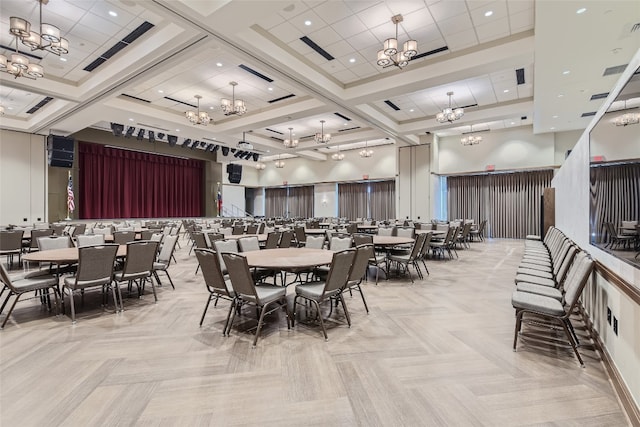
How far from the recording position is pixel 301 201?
67.6 ft

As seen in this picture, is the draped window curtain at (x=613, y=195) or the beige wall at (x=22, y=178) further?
the beige wall at (x=22, y=178)

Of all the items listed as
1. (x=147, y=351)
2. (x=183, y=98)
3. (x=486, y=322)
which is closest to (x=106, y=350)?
(x=147, y=351)

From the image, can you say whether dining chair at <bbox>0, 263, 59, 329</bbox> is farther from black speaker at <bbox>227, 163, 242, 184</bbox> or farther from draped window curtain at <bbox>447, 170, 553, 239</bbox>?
draped window curtain at <bbox>447, 170, 553, 239</bbox>

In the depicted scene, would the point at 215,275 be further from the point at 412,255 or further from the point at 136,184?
the point at 136,184

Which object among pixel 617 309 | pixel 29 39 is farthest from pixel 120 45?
pixel 617 309

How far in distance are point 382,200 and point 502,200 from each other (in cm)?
585

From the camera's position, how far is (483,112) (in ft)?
33.5

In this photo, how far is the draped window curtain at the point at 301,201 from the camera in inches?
797

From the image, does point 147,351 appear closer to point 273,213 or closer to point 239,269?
point 239,269

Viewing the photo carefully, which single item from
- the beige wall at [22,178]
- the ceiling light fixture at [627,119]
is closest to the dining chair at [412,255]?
the ceiling light fixture at [627,119]

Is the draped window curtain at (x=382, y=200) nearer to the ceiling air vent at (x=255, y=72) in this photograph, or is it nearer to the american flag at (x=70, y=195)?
the ceiling air vent at (x=255, y=72)

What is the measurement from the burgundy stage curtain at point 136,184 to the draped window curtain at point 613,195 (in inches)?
640

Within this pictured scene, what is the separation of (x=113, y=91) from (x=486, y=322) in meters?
9.02

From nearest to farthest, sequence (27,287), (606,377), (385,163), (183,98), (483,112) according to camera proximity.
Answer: (606,377) → (27,287) → (183,98) → (483,112) → (385,163)
